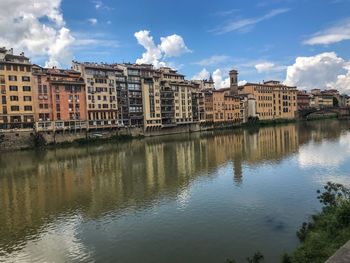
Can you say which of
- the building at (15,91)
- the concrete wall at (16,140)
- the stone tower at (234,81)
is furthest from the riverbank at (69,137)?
the stone tower at (234,81)

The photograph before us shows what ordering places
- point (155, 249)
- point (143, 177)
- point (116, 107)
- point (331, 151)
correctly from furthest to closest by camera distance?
point (116, 107)
point (331, 151)
point (143, 177)
point (155, 249)

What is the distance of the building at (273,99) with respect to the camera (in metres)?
138

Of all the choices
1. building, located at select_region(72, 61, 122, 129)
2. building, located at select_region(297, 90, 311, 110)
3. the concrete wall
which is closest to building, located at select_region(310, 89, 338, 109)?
building, located at select_region(297, 90, 311, 110)

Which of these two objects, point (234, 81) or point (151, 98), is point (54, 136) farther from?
point (234, 81)

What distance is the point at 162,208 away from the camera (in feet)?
77.2

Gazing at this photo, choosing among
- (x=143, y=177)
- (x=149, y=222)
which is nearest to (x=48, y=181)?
(x=143, y=177)

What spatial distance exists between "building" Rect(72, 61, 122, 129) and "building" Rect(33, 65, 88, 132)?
4.53 feet

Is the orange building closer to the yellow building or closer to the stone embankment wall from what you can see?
the stone embankment wall

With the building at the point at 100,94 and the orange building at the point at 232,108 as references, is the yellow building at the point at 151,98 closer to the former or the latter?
the building at the point at 100,94

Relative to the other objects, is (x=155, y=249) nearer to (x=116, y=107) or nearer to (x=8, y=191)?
(x=8, y=191)

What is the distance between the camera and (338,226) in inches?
614

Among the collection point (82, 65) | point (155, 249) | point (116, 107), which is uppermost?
point (82, 65)

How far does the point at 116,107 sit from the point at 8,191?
54.1m

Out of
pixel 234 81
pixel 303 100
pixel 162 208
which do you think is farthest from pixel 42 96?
pixel 303 100
